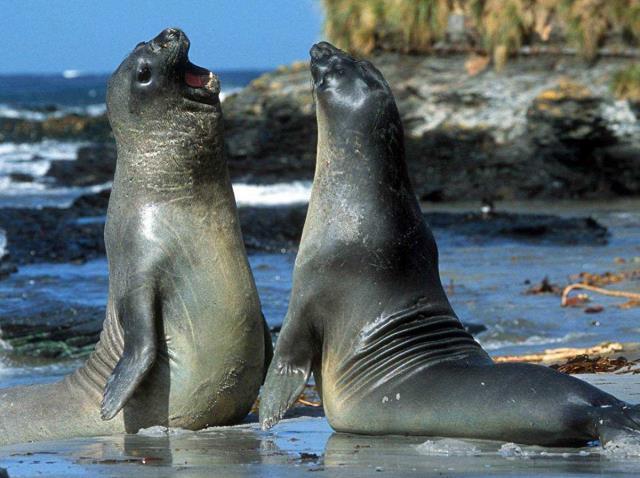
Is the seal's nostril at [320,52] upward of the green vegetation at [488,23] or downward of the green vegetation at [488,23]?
downward

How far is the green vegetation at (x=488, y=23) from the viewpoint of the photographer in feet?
78.9

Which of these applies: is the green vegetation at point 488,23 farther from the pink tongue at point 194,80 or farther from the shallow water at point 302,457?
the shallow water at point 302,457

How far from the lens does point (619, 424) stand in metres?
5.11

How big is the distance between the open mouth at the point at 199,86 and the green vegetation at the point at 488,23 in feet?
58.2

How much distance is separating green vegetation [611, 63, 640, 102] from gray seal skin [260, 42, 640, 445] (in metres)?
17.3

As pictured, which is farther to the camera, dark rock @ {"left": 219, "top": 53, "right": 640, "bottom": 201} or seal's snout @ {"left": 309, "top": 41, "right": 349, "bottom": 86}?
dark rock @ {"left": 219, "top": 53, "right": 640, "bottom": 201}

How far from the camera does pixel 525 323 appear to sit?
10.9m

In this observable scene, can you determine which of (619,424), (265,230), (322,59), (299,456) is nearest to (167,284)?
(322,59)

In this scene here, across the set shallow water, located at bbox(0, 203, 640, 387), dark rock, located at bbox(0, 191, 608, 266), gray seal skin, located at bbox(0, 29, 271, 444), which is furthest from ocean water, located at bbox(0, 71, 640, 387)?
gray seal skin, located at bbox(0, 29, 271, 444)

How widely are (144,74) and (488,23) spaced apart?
1918cm

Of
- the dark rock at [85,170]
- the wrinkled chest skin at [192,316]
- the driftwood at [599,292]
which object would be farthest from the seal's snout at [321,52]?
the dark rock at [85,170]

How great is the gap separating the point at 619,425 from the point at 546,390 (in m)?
0.38

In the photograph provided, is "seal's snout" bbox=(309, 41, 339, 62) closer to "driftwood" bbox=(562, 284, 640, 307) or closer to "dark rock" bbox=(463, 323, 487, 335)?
"dark rock" bbox=(463, 323, 487, 335)

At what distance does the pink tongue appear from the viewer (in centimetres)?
703
